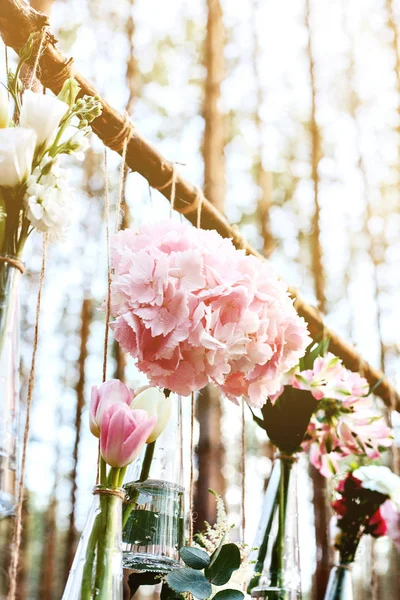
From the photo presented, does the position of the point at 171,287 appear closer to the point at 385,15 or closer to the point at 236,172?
the point at 385,15

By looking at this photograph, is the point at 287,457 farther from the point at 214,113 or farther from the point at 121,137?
the point at 214,113

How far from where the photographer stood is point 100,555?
1.98ft

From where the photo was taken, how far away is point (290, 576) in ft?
3.17

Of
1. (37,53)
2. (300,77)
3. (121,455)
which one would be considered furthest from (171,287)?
(300,77)

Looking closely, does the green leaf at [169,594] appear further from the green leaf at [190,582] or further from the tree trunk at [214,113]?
the tree trunk at [214,113]

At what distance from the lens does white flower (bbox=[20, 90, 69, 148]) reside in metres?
0.65

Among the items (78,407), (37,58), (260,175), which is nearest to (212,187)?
(260,175)

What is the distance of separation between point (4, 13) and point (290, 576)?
2.61ft

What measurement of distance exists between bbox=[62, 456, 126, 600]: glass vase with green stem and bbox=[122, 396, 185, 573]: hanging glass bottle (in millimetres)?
106

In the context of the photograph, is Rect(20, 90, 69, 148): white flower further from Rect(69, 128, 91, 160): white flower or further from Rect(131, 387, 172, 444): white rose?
Rect(131, 387, 172, 444): white rose

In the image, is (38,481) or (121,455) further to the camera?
(38,481)

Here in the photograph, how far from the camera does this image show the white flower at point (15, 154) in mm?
612

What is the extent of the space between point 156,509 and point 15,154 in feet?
1.29

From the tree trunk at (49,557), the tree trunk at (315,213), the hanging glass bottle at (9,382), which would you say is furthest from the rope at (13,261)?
the tree trunk at (49,557)
